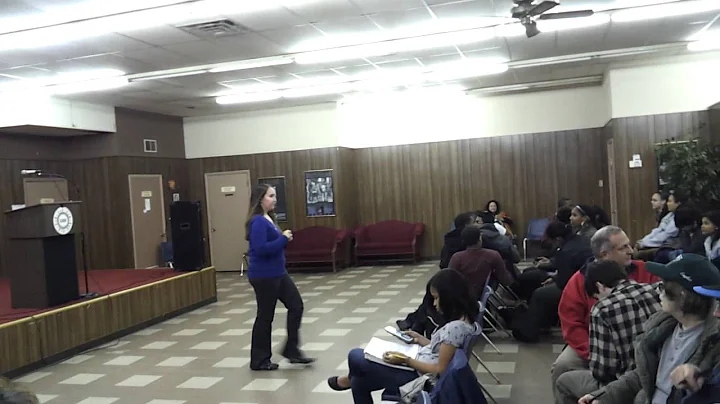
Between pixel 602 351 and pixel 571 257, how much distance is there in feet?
6.96

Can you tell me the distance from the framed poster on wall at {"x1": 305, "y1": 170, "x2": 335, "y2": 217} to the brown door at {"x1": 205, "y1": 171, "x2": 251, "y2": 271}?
1.36 metres

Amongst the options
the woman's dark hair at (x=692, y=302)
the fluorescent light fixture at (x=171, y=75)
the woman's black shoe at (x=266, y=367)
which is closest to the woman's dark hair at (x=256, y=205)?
the woman's black shoe at (x=266, y=367)

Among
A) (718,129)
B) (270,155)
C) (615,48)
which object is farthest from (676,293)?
(270,155)

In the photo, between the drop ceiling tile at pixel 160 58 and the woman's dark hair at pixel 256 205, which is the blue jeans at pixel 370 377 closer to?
the woman's dark hair at pixel 256 205

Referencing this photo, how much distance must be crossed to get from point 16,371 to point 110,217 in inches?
234

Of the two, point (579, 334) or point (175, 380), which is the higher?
point (579, 334)

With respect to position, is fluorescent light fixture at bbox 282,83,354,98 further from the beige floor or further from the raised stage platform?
the beige floor

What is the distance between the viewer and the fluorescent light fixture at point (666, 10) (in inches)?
267

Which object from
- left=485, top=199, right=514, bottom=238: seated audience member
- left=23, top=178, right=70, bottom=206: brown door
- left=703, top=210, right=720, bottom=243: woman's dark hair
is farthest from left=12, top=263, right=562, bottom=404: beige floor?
left=23, top=178, right=70, bottom=206: brown door

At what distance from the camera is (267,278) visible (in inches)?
202

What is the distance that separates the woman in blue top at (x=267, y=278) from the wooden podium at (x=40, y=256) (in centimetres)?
256

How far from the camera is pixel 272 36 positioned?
6.90 m

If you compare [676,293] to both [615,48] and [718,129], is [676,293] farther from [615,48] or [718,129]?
[718,129]

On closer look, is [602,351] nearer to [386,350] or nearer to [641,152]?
[386,350]
